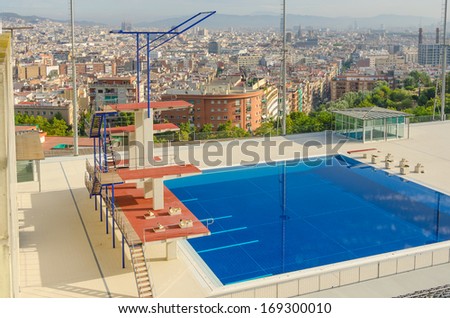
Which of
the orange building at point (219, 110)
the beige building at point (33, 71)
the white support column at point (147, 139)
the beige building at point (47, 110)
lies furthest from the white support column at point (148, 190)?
the beige building at point (33, 71)

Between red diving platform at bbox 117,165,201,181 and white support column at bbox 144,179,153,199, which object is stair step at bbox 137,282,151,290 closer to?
red diving platform at bbox 117,165,201,181

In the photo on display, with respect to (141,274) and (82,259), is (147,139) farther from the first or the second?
(141,274)

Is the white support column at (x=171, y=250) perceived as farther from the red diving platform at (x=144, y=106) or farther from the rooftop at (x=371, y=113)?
the rooftop at (x=371, y=113)


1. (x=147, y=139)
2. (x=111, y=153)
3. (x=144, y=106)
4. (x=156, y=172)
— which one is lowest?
(x=156, y=172)

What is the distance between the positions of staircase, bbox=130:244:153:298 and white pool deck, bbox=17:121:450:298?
0.45 ft

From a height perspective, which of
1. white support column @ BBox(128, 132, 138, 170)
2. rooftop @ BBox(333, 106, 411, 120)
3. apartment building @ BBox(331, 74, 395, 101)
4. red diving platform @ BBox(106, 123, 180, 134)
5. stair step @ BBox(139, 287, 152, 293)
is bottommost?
stair step @ BBox(139, 287, 152, 293)

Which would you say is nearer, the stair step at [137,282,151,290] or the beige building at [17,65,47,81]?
the stair step at [137,282,151,290]

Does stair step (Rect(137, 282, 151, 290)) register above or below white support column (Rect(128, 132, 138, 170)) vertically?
below

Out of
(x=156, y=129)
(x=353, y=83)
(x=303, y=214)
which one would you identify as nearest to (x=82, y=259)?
(x=156, y=129)

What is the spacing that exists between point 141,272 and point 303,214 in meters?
3.79

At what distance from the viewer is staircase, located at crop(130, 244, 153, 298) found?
6570mm

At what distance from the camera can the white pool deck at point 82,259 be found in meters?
6.66

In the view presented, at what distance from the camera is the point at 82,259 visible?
7.66 metres

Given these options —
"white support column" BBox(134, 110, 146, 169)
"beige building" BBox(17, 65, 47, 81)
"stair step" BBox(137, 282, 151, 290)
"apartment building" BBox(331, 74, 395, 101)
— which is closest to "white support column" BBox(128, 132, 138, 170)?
"white support column" BBox(134, 110, 146, 169)
